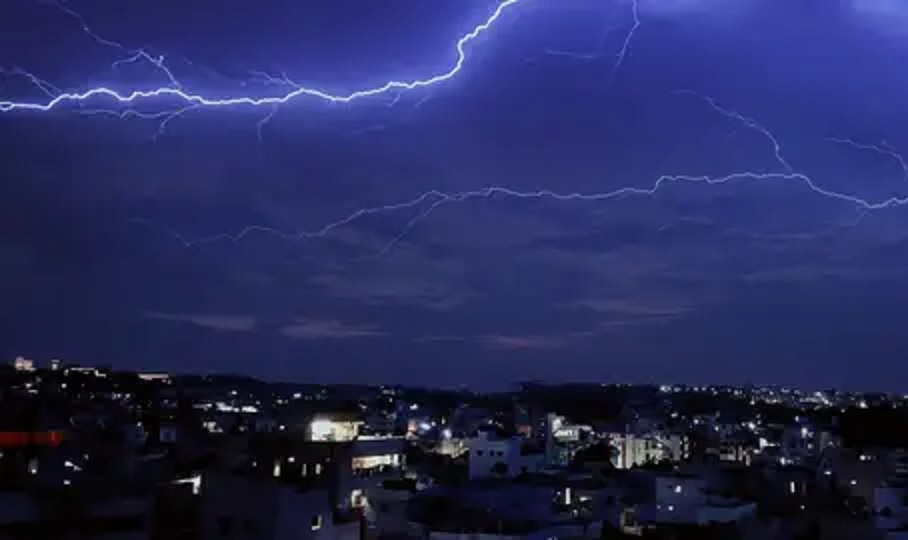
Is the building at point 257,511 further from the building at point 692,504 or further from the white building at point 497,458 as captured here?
the white building at point 497,458

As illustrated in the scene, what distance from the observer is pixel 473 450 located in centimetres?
2578

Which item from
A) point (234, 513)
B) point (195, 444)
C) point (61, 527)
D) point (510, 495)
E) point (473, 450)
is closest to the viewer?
point (61, 527)

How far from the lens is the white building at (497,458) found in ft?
81.3

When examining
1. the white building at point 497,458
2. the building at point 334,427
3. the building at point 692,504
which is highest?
the building at point 334,427

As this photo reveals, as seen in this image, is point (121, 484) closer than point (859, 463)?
Yes

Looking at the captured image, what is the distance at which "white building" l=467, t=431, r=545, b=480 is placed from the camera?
81.3 ft

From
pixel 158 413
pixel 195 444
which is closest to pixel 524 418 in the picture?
pixel 158 413

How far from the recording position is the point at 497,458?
2522 cm

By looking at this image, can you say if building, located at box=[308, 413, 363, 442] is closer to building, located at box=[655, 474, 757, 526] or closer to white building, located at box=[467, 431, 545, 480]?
white building, located at box=[467, 431, 545, 480]

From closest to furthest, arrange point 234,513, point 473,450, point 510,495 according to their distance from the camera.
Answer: point 234,513 < point 510,495 < point 473,450

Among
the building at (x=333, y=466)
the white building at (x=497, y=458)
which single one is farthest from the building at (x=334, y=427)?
the building at (x=333, y=466)

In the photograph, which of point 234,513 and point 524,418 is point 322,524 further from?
point 524,418

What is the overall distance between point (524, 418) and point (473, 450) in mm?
19737

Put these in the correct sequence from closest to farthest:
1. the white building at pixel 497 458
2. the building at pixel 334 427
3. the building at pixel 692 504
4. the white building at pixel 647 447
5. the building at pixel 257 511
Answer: the building at pixel 257 511 < the building at pixel 692 504 < the white building at pixel 497 458 < the building at pixel 334 427 < the white building at pixel 647 447
